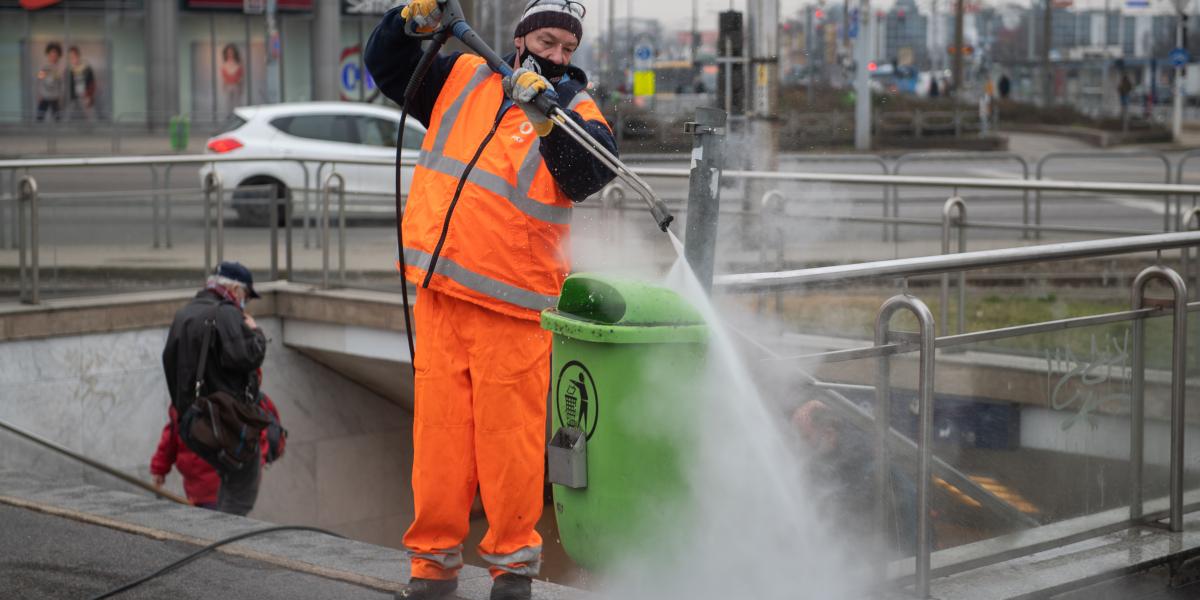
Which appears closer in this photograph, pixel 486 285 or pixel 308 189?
pixel 486 285

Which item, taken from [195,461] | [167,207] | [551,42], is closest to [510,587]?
[551,42]

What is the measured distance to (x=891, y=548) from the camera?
4.07 metres

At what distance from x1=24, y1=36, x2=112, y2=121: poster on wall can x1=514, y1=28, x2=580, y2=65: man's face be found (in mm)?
31138

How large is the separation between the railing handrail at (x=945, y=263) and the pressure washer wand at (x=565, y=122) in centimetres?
28

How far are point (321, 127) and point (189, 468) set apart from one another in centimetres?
863

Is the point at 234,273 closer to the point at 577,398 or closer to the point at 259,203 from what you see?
the point at 259,203

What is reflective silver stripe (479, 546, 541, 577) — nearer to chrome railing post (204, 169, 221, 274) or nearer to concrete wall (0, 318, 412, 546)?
concrete wall (0, 318, 412, 546)

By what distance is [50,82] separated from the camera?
32.9 m

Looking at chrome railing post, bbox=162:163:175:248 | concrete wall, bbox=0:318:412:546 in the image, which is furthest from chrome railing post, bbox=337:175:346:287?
chrome railing post, bbox=162:163:175:248

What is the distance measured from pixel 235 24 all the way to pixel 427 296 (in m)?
32.8

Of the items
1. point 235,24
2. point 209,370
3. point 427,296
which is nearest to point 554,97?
point 427,296

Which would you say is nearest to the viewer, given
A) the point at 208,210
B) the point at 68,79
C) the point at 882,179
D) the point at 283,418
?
the point at 882,179

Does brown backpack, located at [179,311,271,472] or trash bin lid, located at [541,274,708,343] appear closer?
trash bin lid, located at [541,274,708,343]

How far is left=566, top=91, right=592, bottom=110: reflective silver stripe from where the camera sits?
3711 mm
